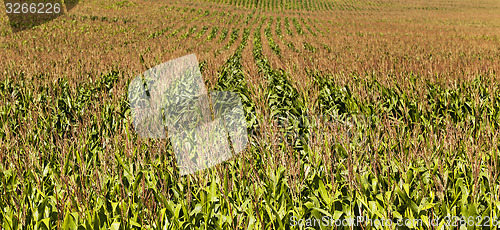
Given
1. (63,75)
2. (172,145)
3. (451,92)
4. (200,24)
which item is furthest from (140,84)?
(200,24)

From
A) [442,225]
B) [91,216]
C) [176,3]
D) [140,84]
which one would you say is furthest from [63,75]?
[176,3]

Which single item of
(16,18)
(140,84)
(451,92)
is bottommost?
(451,92)

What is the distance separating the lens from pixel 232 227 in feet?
6.91

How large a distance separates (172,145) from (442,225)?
7.61 ft

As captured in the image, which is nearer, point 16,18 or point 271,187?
point 271,187

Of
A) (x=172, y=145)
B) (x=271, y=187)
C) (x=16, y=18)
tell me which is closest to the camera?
(x=271, y=187)

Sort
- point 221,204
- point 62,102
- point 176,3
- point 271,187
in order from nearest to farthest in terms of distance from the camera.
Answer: point 221,204 → point 271,187 → point 62,102 → point 176,3

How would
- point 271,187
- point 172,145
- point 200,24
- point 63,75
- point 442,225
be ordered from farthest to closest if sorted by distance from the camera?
1. point 200,24
2. point 63,75
3. point 172,145
4. point 271,187
5. point 442,225

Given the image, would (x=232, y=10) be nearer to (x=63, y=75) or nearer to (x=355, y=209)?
(x=63, y=75)

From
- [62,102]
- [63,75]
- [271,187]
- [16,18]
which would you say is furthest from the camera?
[16,18]

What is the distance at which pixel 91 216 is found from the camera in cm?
210

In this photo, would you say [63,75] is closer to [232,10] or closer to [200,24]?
[200,24]

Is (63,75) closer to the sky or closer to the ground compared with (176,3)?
closer to the ground

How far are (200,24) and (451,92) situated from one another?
988 inches
